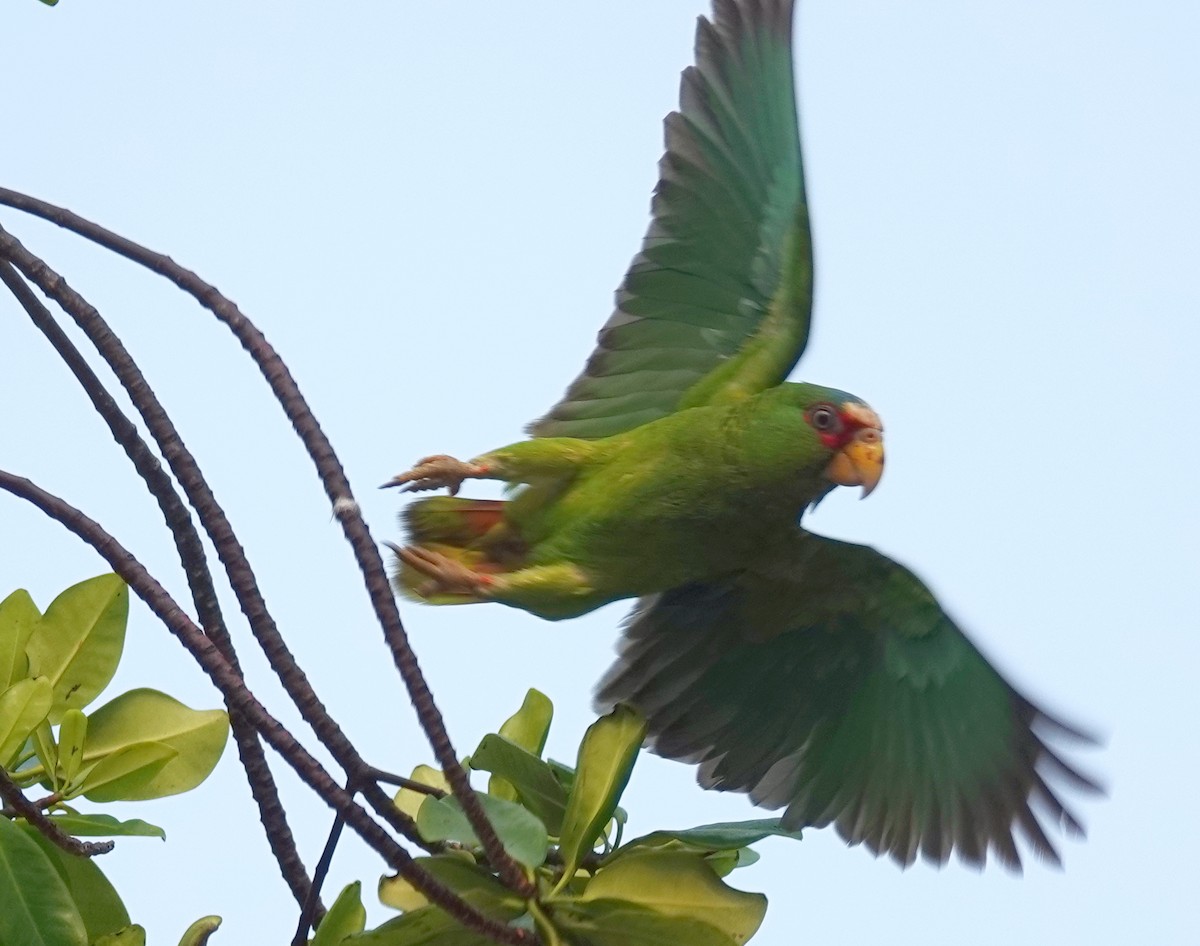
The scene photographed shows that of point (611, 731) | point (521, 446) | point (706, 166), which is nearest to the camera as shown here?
point (611, 731)

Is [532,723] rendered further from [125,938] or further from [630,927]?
[125,938]

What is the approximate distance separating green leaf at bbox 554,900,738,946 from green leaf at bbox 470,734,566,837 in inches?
5.0

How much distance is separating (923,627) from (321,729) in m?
1.31

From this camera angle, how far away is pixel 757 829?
1.69 metres

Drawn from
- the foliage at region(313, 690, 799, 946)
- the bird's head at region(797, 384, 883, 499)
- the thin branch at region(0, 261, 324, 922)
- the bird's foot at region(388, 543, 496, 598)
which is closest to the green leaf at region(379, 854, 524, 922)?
the foliage at region(313, 690, 799, 946)

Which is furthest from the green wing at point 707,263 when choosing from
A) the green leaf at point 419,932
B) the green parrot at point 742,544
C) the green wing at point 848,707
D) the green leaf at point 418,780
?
the green leaf at point 419,932

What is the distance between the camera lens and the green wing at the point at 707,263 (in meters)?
2.56

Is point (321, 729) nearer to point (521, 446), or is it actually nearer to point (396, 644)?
point (396, 644)

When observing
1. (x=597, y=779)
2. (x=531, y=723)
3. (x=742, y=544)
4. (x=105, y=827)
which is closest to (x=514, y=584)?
(x=742, y=544)

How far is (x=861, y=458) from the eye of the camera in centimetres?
239

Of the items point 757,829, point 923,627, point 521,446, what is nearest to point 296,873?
point 757,829

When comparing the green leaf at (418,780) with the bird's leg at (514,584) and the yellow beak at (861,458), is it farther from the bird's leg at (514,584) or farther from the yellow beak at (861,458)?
the yellow beak at (861,458)

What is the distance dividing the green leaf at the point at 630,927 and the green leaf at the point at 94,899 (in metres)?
0.46

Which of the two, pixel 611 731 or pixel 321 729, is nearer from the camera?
pixel 321 729
